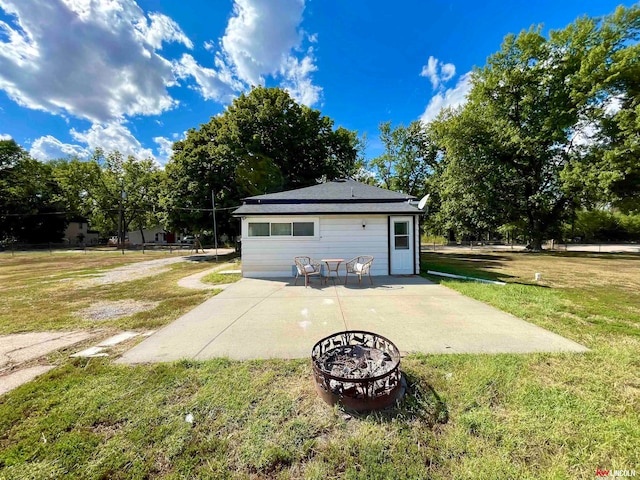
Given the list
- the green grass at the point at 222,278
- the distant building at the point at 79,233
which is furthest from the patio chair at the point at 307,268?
the distant building at the point at 79,233

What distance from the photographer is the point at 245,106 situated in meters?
19.4

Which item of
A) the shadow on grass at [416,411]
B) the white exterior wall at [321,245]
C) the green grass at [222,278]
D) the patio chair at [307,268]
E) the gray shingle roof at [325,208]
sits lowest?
the shadow on grass at [416,411]

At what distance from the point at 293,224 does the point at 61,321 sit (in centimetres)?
648

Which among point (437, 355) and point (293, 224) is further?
point (293, 224)

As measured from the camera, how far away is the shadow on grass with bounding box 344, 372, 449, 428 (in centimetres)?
215

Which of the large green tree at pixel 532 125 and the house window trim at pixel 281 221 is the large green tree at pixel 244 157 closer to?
the house window trim at pixel 281 221

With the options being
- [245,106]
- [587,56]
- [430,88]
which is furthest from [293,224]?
[587,56]

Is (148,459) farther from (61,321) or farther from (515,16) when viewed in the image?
(515,16)

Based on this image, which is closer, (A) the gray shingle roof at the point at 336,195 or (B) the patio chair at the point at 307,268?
(B) the patio chair at the point at 307,268

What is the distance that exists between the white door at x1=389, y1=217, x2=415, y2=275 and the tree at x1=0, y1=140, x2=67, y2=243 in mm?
40322

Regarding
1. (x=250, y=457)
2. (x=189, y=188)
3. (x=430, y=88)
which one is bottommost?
(x=250, y=457)

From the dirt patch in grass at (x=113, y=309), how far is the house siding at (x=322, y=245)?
3.79 meters

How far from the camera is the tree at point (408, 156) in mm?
28531

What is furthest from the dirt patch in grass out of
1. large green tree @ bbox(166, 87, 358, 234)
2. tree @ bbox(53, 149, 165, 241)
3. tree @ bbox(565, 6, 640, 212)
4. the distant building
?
the distant building
